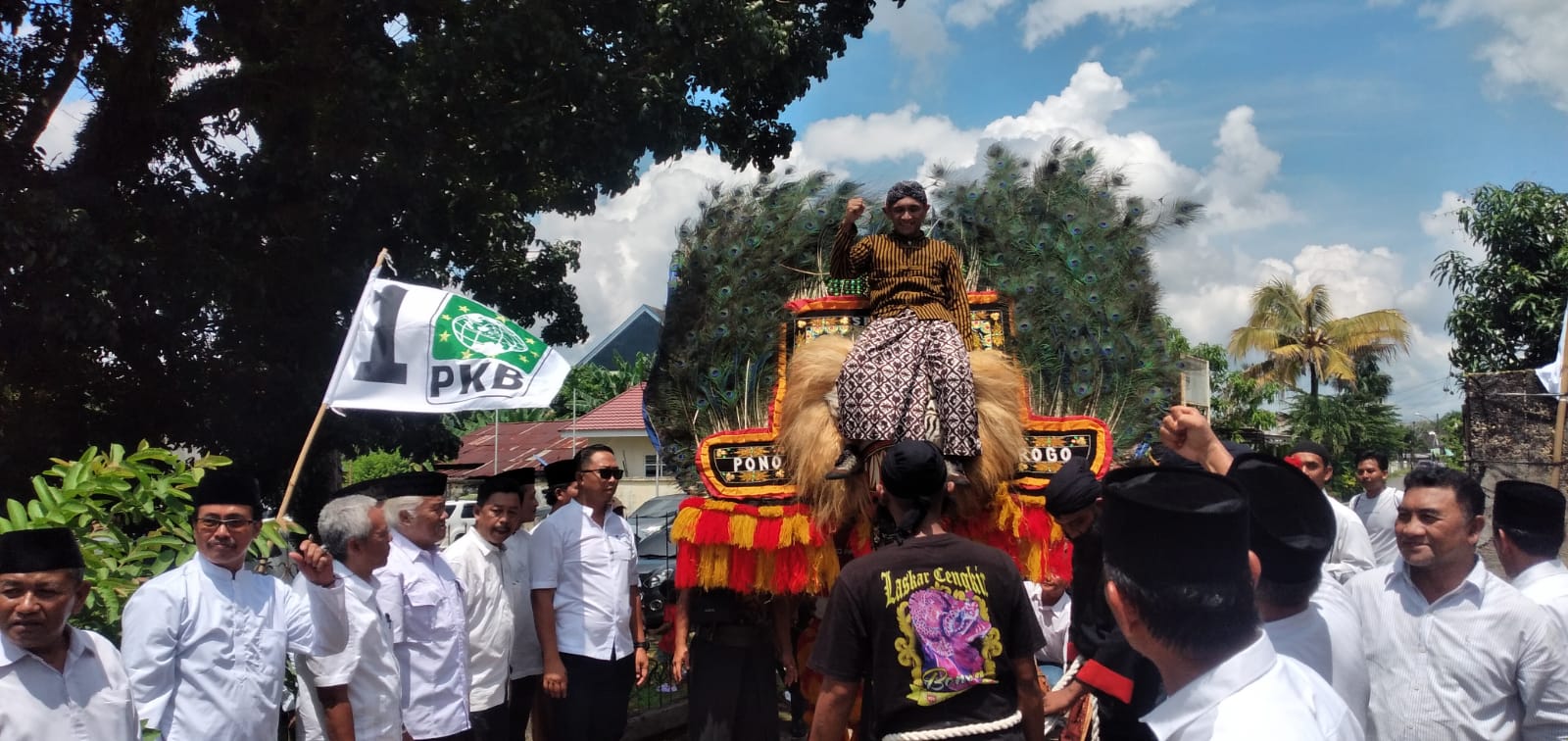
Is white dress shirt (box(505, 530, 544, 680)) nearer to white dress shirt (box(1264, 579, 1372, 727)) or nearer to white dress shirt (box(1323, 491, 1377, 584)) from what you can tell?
white dress shirt (box(1323, 491, 1377, 584))

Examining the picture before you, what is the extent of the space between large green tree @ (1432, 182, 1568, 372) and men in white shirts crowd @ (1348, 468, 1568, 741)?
12.6m

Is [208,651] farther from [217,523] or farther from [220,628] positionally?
[217,523]

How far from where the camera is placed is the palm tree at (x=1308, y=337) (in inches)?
1055

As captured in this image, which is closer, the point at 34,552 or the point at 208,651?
the point at 34,552

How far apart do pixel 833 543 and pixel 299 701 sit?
243 centimetres

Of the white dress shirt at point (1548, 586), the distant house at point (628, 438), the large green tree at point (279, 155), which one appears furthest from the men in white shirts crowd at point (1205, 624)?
the distant house at point (628, 438)

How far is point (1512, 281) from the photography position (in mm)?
14258

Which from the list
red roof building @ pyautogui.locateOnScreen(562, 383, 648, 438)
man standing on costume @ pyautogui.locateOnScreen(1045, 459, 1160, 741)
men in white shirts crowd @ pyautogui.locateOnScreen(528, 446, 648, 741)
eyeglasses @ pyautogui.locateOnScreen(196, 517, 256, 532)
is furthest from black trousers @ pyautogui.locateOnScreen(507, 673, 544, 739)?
→ red roof building @ pyautogui.locateOnScreen(562, 383, 648, 438)

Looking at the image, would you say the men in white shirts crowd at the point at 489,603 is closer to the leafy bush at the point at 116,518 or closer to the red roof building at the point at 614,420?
the leafy bush at the point at 116,518

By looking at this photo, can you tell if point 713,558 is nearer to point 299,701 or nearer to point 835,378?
point 835,378

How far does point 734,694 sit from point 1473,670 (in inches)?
137

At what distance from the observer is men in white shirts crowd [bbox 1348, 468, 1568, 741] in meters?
3.25

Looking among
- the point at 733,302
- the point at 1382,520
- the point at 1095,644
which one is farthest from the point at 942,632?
the point at 1382,520

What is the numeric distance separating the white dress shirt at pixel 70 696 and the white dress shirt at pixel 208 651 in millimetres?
340
